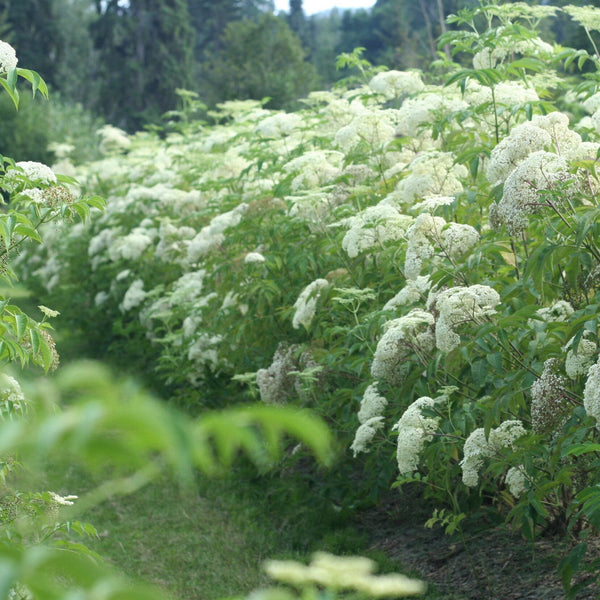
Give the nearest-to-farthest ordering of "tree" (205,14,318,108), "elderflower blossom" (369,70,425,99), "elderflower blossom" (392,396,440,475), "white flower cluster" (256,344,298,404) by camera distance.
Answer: "elderflower blossom" (392,396,440,475)
"white flower cluster" (256,344,298,404)
"elderflower blossom" (369,70,425,99)
"tree" (205,14,318,108)

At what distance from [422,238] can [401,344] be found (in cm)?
48

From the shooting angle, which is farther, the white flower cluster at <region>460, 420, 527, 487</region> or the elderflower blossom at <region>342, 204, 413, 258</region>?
the elderflower blossom at <region>342, 204, 413, 258</region>

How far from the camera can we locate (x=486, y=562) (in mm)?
3998

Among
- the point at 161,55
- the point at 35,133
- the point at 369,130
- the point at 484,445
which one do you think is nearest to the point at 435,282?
the point at 484,445

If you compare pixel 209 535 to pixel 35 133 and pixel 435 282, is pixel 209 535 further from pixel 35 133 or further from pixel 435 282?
pixel 35 133

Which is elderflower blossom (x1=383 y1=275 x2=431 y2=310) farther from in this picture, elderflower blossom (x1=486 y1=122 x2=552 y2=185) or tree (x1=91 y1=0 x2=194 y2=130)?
tree (x1=91 y1=0 x2=194 y2=130)

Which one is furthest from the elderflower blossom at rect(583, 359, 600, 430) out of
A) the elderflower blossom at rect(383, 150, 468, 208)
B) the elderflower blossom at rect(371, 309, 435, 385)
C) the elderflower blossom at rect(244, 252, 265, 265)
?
the elderflower blossom at rect(244, 252, 265, 265)

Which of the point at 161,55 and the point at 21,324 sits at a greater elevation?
the point at 161,55

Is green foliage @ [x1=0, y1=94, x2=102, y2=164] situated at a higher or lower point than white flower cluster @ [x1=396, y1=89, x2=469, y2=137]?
lower

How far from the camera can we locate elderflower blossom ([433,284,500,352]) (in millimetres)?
3242

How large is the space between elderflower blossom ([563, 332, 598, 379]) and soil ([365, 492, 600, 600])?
89cm

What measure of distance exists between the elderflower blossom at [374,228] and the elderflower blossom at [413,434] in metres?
1.04

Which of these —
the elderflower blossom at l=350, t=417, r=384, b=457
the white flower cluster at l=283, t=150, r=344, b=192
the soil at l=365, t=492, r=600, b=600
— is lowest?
the soil at l=365, t=492, r=600, b=600

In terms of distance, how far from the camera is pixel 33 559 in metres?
0.72
